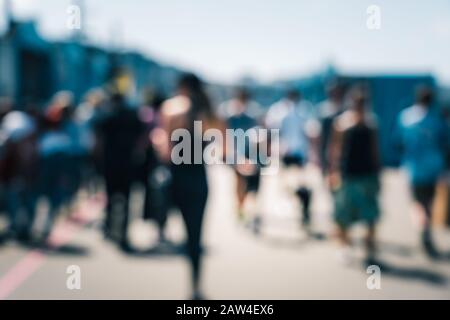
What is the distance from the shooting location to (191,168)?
483 cm

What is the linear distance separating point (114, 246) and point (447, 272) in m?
4.06

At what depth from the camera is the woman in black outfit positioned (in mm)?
4824

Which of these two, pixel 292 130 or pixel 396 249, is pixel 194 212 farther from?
pixel 292 130

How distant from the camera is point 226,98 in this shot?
235ft

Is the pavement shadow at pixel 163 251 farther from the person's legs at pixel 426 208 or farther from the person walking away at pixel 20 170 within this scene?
the person's legs at pixel 426 208

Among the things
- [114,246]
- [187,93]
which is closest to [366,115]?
[187,93]

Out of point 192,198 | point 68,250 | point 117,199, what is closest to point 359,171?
point 192,198

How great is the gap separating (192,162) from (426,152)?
3.52 m

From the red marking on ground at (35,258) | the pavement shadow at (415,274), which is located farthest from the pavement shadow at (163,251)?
the pavement shadow at (415,274)

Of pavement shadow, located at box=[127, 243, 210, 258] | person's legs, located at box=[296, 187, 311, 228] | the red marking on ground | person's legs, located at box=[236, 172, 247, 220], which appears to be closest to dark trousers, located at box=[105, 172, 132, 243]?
pavement shadow, located at box=[127, 243, 210, 258]

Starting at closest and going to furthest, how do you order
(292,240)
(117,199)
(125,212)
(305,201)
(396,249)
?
(396,249)
(125,212)
(292,240)
(117,199)
(305,201)

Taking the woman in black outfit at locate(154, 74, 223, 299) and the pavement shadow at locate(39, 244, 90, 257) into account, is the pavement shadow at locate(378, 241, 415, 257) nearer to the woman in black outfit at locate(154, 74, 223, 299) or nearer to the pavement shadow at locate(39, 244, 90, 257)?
the woman in black outfit at locate(154, 74, 223, 299)

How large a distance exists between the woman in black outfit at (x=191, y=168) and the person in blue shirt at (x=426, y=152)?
3.08 metres
